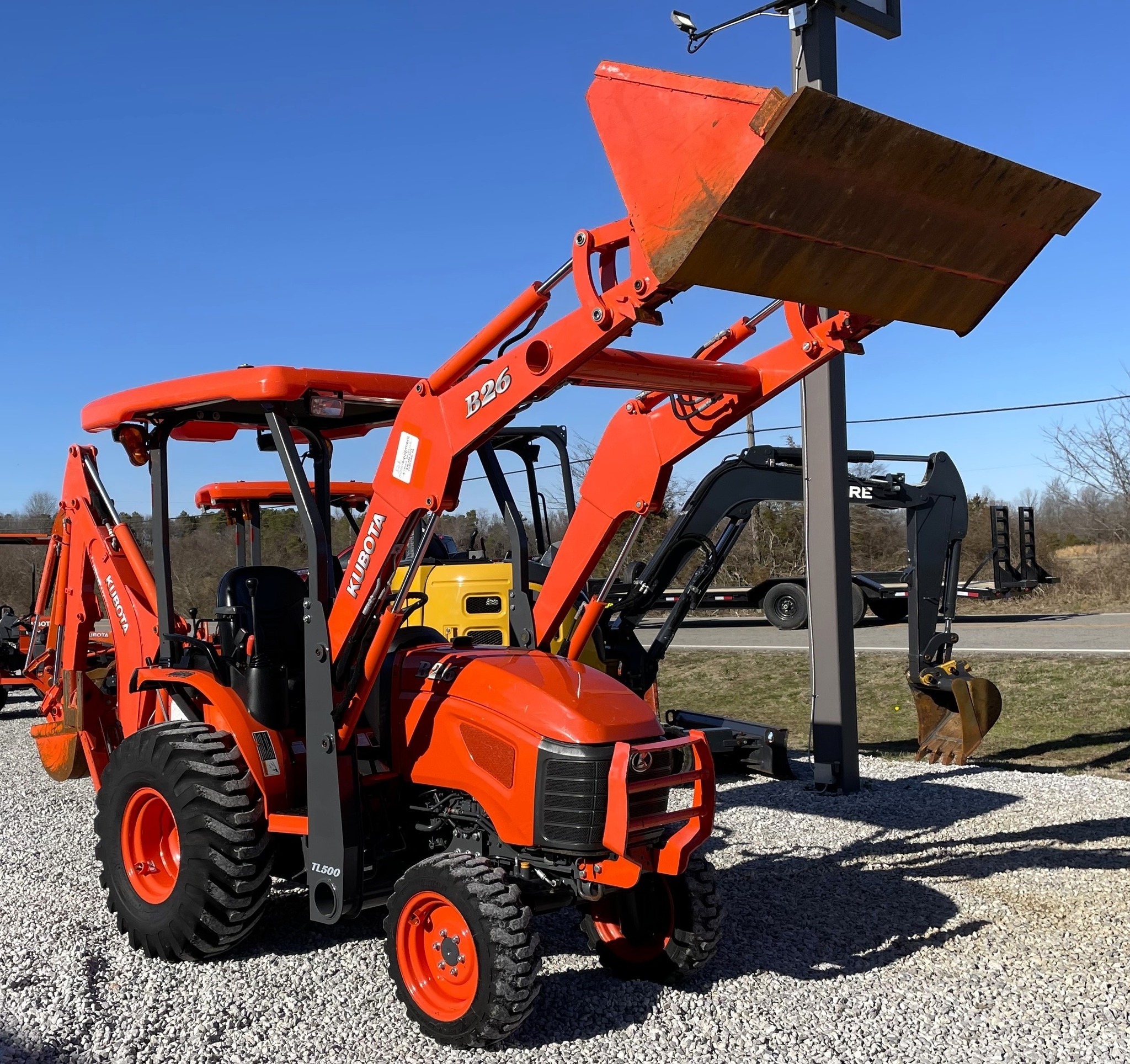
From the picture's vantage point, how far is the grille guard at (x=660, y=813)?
168 inches

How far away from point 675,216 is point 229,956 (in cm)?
384

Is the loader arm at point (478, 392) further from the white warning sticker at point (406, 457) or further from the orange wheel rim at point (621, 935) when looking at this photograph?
the orange wheel rim at point (621, 935)

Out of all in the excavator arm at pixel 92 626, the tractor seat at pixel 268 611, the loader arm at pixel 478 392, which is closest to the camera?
the loader arm at pixel 478 392

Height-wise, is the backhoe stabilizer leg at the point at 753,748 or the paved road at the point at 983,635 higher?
the paved road at the point at 983,635

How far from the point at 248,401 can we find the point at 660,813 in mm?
2526

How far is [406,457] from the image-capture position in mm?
4656

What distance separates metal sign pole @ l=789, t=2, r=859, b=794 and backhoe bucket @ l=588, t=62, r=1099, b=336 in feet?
16.3

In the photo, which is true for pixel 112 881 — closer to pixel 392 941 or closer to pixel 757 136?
pixel 392 941

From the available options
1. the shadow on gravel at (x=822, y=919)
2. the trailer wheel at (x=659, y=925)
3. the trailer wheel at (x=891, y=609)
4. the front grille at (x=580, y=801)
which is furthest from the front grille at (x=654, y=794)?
the trailer wheel at (x=891, y=609)

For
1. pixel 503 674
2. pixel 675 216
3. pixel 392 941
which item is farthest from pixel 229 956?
pixel 675 216

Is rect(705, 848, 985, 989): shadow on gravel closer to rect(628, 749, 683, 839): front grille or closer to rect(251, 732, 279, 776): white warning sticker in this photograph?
rect(628, 749, 683, 839): front grille

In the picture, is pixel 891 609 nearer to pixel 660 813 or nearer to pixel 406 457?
pixel 660 813

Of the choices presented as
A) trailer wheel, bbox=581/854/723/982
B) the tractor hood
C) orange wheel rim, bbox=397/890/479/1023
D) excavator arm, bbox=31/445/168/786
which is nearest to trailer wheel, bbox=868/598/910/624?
excavator arm, bbox=31/445/168/786

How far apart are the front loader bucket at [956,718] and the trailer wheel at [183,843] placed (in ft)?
22.9
